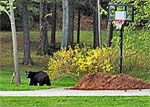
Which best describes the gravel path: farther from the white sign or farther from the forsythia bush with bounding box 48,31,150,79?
the forsythia bush with bounding box 48,31,150,79

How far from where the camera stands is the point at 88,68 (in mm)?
21047

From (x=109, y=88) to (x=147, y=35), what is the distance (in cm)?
895

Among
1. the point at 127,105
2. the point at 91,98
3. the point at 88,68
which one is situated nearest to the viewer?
the point at 127,105

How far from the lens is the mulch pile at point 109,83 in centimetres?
1714

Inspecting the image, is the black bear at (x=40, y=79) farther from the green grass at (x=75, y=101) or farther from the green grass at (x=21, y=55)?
the green grass at (x=75, y=101)

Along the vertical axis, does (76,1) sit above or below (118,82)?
above

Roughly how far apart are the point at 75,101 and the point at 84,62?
6.71 m

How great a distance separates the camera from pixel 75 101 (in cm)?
1426

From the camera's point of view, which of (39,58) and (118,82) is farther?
(39,58)

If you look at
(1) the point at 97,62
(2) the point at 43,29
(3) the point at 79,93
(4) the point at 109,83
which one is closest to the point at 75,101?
(3) the point at 79,93

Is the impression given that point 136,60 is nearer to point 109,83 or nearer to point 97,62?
point 97,62

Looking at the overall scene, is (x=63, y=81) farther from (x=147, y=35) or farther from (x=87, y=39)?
(x=87, y=39)

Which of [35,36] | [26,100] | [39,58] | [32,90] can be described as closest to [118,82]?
[32,90]

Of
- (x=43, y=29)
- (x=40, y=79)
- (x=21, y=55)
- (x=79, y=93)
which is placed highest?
(x=43, y=29)
